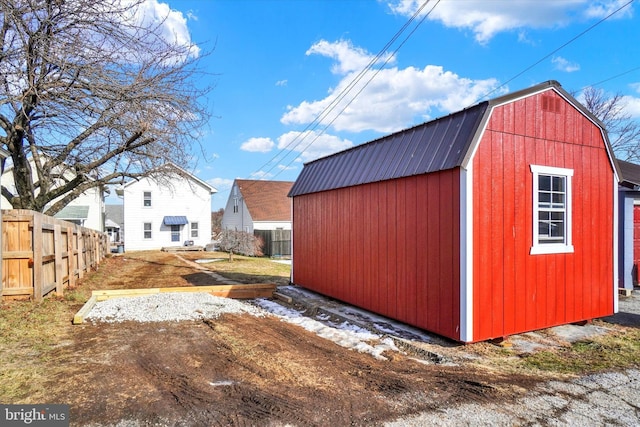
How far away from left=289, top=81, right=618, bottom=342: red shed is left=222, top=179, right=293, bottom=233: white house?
21274 millimetres

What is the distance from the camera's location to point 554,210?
5953mm

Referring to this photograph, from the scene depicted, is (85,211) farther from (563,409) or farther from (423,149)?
(563,409)

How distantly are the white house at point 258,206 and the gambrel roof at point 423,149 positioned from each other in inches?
790

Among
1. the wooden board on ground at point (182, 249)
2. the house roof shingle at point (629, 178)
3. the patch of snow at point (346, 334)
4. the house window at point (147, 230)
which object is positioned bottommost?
the wooden board on ground at point (182, 249)

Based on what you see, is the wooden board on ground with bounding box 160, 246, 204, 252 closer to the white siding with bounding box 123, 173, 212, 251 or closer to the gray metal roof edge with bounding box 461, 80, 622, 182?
the white siding with bounding box 123, 173, 212, 251

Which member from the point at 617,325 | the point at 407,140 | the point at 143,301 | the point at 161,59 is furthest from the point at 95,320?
the point at 617,325

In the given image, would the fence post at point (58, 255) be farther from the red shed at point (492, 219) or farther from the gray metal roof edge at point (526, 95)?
the gray metal roof edge at point (526, 95)

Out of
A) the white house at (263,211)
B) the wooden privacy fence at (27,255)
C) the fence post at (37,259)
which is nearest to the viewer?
the wooden privacy fence at (27,255)

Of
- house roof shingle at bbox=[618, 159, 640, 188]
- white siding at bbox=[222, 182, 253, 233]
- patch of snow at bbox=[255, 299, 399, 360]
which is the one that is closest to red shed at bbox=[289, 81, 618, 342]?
patch of snow at bbox=[255, 299, 399, 360]

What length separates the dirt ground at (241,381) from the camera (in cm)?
323

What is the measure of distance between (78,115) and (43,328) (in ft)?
12.8

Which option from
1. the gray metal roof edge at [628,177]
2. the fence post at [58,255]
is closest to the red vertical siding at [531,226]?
the gray metal roof edge at [628,177]

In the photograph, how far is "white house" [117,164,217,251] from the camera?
2638cm

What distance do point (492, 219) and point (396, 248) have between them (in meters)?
1.64
